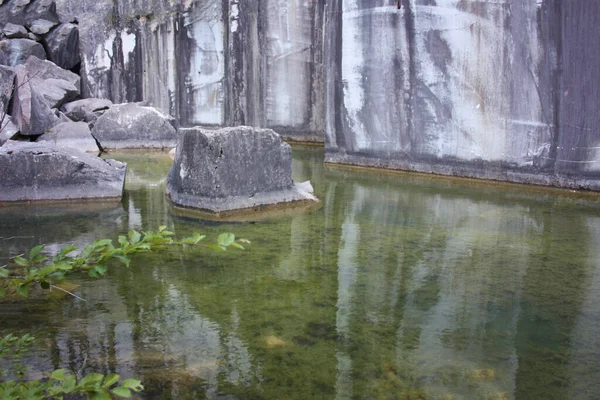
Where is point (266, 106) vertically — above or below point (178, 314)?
above

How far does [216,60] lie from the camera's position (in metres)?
10.3

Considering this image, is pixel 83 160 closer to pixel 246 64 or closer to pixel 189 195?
pixel 189 195

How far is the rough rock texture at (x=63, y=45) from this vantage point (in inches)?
489

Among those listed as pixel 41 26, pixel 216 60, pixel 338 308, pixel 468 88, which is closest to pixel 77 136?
pixel 216 60

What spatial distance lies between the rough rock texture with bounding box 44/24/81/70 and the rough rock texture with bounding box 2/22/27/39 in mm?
528

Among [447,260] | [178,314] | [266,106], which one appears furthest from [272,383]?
[266,106]

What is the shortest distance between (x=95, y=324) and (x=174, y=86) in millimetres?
8474

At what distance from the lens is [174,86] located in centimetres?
1081

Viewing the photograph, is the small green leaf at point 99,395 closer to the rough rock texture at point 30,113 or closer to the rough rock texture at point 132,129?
the rough rock texture at point 30,113

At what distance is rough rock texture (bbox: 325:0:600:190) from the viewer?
5676 millimetres

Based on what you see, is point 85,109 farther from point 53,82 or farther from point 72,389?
point 72,389

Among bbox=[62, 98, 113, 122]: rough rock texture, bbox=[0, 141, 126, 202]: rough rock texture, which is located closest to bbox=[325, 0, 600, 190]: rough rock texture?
bbox=[0, 141, 126, 202]: rough rock texture

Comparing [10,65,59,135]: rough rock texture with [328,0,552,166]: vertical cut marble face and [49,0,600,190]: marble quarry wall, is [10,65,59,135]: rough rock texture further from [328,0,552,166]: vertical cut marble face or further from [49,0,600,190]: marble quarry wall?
[328,0,552,166]: vertical cut marble face

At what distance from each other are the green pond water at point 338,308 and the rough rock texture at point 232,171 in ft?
1.12
